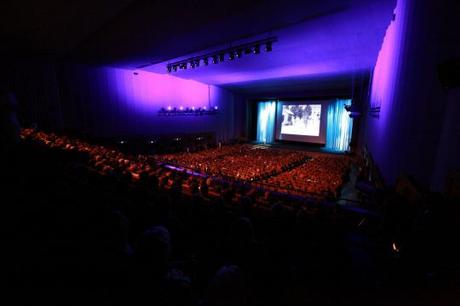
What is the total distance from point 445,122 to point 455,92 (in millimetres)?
408

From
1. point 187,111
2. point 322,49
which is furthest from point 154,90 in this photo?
point 322,49

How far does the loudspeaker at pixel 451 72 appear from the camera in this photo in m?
2.00

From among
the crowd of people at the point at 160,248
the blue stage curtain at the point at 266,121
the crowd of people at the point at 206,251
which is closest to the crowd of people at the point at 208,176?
the crowd of people at the point at 160,248

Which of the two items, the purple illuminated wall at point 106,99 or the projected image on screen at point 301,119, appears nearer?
the purple illuminated wall at point 106,99

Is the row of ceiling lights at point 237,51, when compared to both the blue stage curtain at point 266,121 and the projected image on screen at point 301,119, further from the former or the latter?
the blue stage curtain at point 266,121

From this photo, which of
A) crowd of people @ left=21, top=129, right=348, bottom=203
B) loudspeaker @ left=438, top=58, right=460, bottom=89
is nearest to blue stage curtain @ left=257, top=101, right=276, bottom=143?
crowd of people @ left=21, top=129, right=348, bottom=203

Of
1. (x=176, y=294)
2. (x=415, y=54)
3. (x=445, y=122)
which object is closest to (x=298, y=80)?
(x=415, y=54)

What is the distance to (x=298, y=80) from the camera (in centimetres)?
1538

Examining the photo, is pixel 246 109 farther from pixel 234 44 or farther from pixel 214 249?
pixel 214 249

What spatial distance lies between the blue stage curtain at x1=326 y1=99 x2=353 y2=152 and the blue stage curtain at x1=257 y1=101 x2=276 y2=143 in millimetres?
5546

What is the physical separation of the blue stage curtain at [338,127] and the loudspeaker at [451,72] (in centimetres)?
1722

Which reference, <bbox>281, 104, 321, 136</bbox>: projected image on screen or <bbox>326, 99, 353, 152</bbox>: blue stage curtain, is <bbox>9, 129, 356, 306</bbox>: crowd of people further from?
<bbox>326, 99, 353, 152</bbox>: blue stage curtain

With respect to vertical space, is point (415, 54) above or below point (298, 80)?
below

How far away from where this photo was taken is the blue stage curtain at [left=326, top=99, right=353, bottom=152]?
17.7 metres
